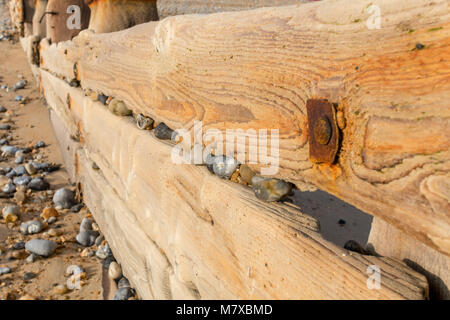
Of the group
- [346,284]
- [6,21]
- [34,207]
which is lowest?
[34,207]

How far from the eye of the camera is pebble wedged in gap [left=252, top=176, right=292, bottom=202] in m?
1.11

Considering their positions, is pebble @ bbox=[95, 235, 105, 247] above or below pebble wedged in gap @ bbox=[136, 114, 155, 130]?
below

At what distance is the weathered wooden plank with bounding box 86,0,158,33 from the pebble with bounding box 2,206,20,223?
5.59 ft

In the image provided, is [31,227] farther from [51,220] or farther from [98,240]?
[98,240]

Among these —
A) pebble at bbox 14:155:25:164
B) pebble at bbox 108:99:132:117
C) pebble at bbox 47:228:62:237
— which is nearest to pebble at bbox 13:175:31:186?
pebble at bbox 14:155:25:164

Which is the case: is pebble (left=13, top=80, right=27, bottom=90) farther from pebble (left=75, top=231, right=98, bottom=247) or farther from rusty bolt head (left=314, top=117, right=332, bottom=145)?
rusty bolt head (left=314, top=117, right=332, bottom=145)

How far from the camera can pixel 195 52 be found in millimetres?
1344

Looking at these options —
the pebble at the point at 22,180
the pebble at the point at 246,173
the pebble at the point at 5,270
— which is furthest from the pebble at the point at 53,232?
the pebble at the point at 246,173

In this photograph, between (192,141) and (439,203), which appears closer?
(439,203)

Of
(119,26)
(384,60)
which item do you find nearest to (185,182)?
(384,60)

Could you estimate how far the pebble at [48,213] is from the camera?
3.16 meters

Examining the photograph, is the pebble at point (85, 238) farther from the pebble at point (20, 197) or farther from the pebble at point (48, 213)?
the pebble at point (20, 197)

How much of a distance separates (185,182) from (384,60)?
964 millimetres
